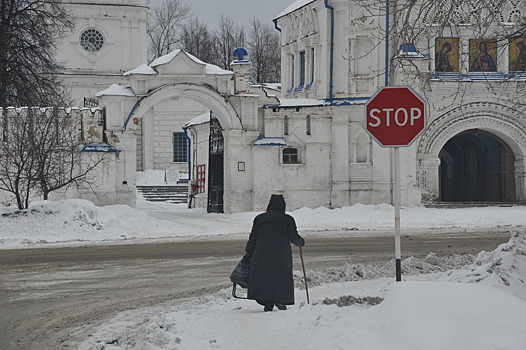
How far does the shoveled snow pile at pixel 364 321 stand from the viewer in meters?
6.89

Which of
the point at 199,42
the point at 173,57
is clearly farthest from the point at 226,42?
the point at 173,57

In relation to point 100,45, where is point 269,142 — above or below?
below

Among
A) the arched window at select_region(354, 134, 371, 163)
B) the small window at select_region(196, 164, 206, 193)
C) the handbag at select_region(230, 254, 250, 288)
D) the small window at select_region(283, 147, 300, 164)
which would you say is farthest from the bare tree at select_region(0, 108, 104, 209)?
the handbag at select_region(230, 254, 250, 288)

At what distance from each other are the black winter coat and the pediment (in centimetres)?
1985

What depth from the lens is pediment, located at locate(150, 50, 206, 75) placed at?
97.0 feet

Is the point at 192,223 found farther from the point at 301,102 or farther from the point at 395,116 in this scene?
the point at 395,116

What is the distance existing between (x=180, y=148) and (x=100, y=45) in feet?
26.1

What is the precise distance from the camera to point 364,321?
795 centimetres

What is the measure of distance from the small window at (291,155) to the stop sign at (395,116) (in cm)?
2138

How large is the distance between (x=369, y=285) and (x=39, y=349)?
5292 millimetres

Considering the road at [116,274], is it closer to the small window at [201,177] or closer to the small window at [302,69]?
the small window at [302,69]

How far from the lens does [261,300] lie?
33.2 ft

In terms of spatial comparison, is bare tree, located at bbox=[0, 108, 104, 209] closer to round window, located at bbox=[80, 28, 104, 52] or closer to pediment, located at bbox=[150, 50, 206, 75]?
pediment, located at bbox=[150, 50, 206, 75]

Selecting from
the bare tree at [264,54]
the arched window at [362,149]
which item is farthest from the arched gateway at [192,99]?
the bare tree at [264,54]
